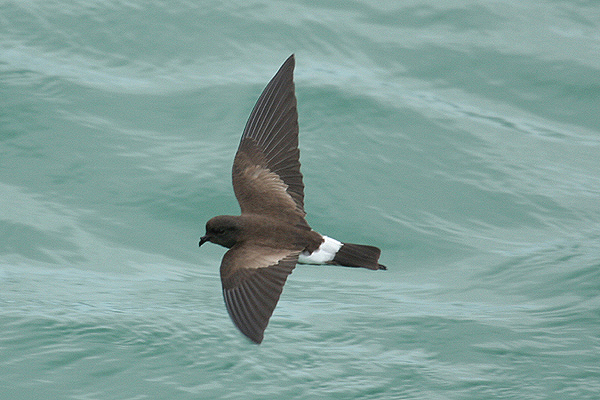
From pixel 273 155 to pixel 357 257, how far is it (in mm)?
876

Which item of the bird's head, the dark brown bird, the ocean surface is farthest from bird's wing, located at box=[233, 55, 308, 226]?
the ocean surface

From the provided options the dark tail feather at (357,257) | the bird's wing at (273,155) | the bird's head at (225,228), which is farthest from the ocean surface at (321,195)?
the bird's wing at (273,155)

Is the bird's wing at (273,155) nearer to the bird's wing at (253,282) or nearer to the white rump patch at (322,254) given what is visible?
the white rump patch at (322,254)

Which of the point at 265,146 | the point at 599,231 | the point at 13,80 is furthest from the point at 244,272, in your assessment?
the point at 13,80

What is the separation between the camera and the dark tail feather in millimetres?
5145

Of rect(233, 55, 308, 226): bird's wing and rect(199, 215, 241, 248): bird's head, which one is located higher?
rect(233, 55, 308, 226): bird's wing

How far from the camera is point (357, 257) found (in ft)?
17.0

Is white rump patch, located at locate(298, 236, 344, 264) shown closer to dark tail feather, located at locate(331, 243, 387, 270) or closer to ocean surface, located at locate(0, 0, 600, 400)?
dark tail feather, located at locate(331, 243, 387, 270)

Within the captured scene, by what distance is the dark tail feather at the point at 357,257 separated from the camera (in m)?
5.14

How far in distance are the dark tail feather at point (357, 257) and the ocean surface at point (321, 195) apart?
1.44 feet

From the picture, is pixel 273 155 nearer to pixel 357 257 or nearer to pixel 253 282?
pixel 357 257

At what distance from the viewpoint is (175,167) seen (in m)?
7.06

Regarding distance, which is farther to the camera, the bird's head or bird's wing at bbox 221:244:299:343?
the bird's head

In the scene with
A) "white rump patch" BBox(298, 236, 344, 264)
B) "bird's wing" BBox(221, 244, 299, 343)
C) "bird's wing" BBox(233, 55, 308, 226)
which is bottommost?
"bird's wing" BBox(221, 244, 299, 343)
